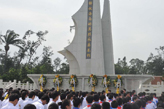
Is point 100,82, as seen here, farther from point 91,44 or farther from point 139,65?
point 139,65

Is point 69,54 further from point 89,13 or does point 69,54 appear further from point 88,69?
point 89,13

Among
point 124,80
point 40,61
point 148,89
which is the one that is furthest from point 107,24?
point 40,61

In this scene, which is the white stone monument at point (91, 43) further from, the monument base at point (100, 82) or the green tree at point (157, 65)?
the green tree at point (157, 65)

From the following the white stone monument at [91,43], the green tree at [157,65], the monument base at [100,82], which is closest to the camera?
the monument base at [100,82]

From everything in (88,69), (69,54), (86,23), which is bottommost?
(88,69)

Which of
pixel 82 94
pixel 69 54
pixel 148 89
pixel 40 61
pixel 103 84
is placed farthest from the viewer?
pixel 40 61

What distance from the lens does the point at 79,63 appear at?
16953 millimetres

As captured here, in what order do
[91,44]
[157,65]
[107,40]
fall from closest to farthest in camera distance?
[91,44] < [107,40] < [157,65]

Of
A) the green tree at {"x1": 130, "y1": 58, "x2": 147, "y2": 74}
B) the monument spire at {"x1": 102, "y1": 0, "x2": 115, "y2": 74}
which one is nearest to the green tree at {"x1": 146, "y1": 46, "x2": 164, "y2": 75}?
the green tree at {"x1": 130, "y1": 58, "x2": 147, "y2": 74}

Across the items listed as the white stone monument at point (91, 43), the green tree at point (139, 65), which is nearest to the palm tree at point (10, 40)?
the white stone monument at point (91, 43)

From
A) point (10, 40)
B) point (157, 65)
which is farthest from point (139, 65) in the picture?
point (10, 40)

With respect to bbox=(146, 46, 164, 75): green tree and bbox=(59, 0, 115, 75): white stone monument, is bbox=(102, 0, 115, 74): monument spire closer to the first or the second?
bbox=(59, 0, 115, 75): white stone monument

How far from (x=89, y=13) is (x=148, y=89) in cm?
907

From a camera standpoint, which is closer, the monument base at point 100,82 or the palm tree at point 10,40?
the monument base at point 100,82
